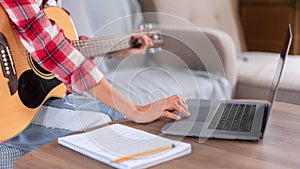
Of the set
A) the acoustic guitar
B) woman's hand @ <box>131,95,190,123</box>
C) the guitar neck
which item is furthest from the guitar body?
woman's hand @ <box>131,95,190,123</box>

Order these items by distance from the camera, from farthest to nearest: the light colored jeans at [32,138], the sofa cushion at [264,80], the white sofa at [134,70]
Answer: the sofa cushion at [264,80] → the white sofa at [134,70] → the light colored jeans at [32,138]

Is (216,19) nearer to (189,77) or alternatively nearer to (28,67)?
(189,77)

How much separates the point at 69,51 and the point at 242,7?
244 cm

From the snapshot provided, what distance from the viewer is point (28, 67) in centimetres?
129

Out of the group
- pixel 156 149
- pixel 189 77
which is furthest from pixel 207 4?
pixel 156 149

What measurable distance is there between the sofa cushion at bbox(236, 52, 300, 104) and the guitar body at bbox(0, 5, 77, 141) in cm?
105

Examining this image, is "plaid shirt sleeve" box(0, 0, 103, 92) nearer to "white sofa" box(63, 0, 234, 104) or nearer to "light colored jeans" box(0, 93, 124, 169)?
"light colored jeans" box(0, 93, 124, 169)

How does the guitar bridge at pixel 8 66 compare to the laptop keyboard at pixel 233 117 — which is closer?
the laptop keyboard at pixel 233 117

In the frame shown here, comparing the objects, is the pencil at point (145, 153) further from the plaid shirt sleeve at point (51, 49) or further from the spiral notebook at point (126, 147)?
the plaid shirt sleeve at point (51, 49)

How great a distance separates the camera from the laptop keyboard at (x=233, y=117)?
3.51ft

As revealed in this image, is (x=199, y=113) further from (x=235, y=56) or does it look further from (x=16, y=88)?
(x=235, y=56)

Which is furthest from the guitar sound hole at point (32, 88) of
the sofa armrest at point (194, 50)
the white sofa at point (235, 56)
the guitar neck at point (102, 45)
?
the white sofa at point (235, 56)

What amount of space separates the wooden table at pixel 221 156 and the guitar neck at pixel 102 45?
1.77ft

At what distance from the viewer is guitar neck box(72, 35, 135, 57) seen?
59.1 inches
